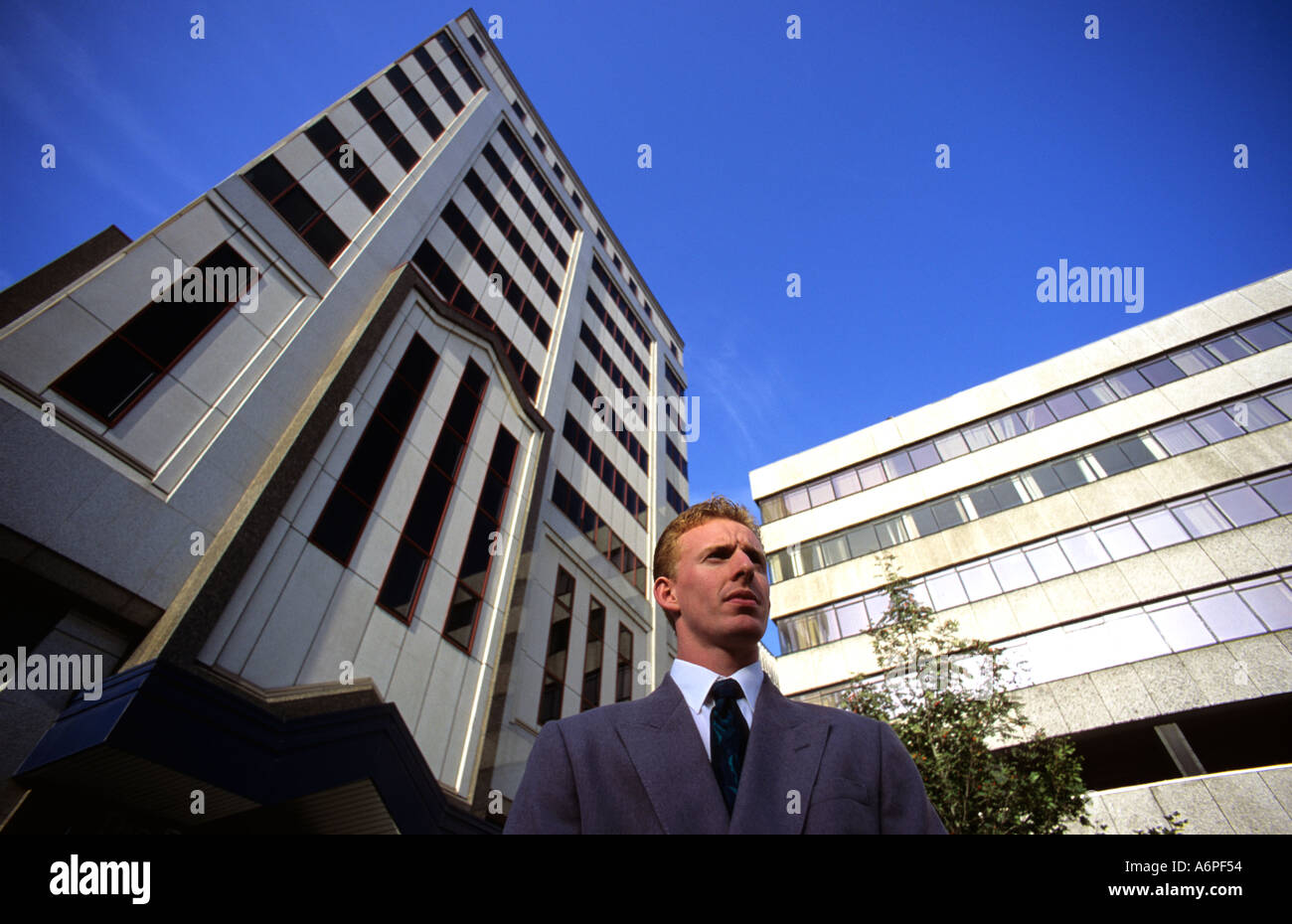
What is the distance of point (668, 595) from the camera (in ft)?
11.3

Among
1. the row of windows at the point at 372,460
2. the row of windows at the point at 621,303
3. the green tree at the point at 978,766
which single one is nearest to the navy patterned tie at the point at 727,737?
the green tree at the point at 978,766

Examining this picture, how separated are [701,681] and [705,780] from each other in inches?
20.3

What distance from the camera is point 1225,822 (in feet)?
49.0

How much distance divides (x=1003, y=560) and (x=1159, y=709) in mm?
6240

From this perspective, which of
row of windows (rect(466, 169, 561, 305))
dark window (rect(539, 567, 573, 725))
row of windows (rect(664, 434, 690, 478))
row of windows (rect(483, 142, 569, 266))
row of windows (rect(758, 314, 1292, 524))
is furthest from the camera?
row of windows (rect(664, 434, 690, 478))

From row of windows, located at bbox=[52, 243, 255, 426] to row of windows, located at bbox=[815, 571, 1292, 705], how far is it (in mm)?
18112

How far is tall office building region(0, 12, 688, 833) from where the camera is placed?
8.07 meters

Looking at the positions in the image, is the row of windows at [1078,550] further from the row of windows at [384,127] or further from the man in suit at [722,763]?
the row of windows at [384,127]

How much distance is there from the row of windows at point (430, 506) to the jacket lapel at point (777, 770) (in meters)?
11.4

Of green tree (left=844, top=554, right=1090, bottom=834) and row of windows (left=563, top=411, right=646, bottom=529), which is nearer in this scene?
green tree (left=844, top=554, right=1090, bottom=834)

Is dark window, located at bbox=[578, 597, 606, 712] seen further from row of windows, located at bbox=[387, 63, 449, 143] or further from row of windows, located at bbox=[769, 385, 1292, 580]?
row of windows, located at bbox=[387, 63, 449, 143]

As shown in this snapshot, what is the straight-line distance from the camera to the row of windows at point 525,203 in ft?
85.6

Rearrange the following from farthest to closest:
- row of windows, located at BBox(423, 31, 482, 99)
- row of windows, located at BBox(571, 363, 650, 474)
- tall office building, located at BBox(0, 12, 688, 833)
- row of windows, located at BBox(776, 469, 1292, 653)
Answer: row of windows, located at BBox(571, 363, 650, 474), row of windows, located at BBox(423, 31, 482, 99), row of windows, located at BBox(776, 469, 1292, 653), tall office building, located at BBox(0, 12, 688, 833)

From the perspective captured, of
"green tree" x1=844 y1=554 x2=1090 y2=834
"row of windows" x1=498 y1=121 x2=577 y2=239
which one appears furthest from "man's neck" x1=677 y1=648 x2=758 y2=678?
"row of windows" x1=498 y1=121 x2=577 y2=239
